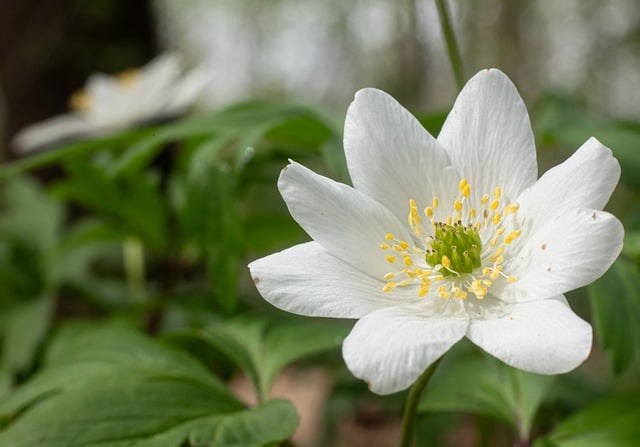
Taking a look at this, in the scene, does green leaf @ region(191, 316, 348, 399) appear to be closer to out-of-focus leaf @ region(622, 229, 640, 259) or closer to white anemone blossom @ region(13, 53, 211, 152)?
out-of-focus leaf @ region(622, 229, 640, 259)

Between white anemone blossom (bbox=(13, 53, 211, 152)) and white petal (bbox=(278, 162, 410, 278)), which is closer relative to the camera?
white petal (bbox=(278, 162, 410, 278))

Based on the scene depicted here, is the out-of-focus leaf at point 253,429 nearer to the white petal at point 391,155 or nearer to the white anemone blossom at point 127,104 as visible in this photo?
the white petal at point 391,155

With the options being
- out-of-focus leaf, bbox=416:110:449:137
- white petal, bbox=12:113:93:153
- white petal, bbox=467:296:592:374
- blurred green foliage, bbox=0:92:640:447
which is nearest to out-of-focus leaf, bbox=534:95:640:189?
blurred green foliage, bbox=0:92:640:447

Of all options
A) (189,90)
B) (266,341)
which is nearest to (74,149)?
(266,341)

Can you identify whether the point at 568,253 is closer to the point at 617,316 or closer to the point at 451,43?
the point at 617,316

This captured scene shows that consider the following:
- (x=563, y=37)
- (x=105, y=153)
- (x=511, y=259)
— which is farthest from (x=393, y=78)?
(x=511, y=259)

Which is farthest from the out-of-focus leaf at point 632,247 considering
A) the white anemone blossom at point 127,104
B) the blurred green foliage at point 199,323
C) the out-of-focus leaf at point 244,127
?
the white anemone blossom at point 127,104
